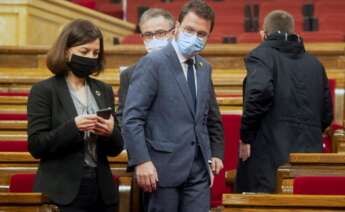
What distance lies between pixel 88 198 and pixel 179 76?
31 cm

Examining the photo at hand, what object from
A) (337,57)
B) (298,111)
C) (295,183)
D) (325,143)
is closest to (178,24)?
(295,183)

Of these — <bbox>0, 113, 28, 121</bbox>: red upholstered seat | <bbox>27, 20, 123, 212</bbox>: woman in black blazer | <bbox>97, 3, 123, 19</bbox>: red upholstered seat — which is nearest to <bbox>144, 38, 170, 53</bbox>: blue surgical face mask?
<bbox>27, 20, 123, 212</bbox>: woman in black blazer

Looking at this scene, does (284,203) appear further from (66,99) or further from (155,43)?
(155,43)


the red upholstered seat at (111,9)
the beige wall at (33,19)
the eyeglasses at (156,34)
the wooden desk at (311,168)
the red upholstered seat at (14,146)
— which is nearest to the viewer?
the wooden desk at (311,168)

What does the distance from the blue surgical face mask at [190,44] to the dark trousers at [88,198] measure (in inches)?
12.1

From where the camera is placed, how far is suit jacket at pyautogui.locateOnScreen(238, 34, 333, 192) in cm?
271

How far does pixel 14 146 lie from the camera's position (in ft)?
9.59

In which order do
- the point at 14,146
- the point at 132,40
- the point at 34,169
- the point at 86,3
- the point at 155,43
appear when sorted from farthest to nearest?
the point at 86,3 → the point at 132,40 → the point at 14,146 → the point at 155,43 → the point at 34,169

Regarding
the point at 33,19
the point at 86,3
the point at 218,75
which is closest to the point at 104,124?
the point at 218,75

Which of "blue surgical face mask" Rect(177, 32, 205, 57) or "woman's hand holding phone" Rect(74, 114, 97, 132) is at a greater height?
"blue surgical face mask" Rect(177, 32, 205, 57)

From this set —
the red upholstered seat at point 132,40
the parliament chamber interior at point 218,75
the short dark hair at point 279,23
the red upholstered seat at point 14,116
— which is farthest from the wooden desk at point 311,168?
the red upholstered seat at point 132,40

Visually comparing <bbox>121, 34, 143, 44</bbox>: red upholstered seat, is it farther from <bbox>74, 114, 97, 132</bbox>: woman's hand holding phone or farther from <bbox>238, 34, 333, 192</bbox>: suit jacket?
<bbox>74, 114, 97, 132</bbox>: woman's hand holding phone

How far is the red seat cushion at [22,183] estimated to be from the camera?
2396mm

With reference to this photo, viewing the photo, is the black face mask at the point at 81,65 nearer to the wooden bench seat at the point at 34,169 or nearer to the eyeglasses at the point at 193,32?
the eyeglasses at the point at 193,32
